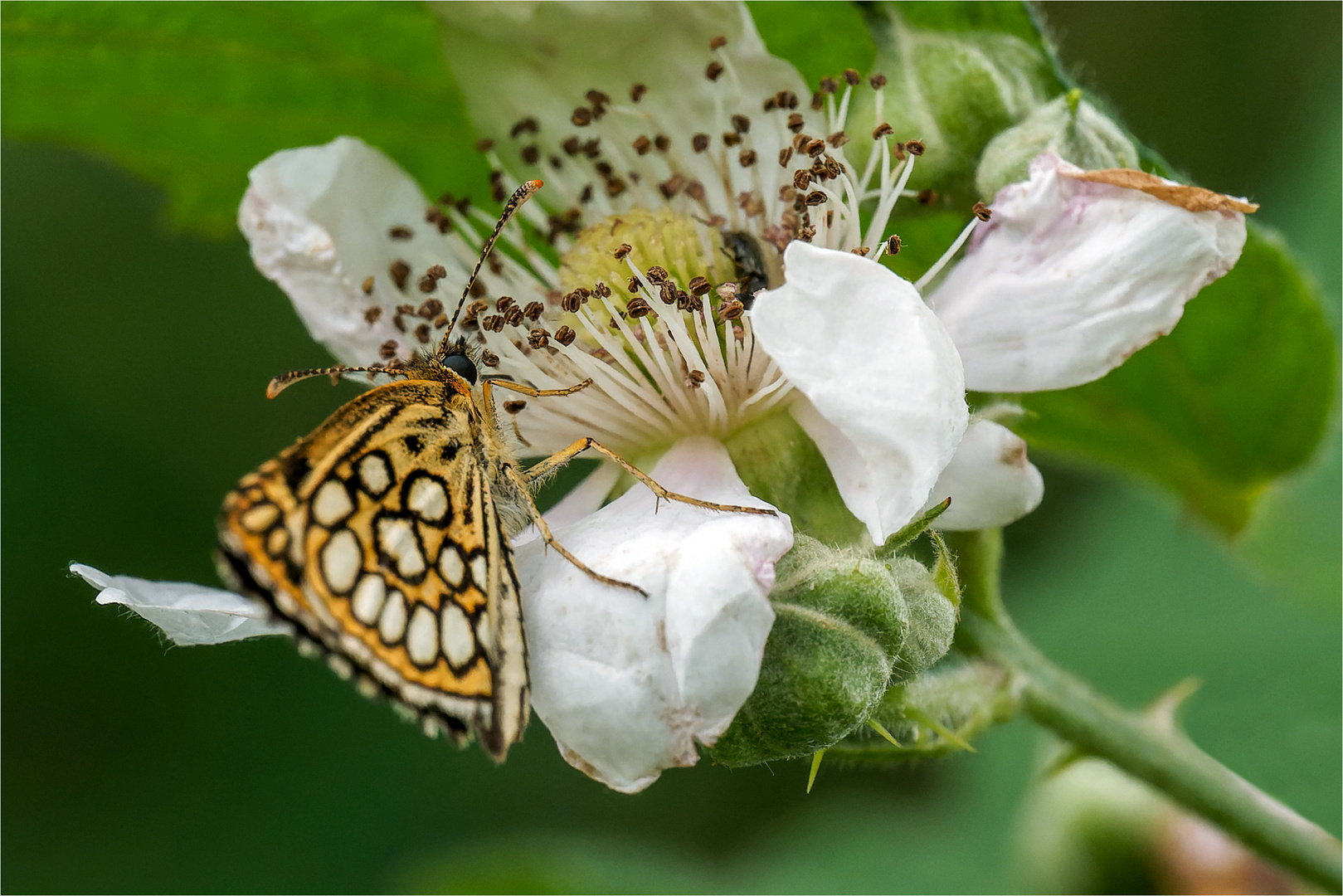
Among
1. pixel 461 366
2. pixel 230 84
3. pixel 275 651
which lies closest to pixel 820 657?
pixel 461 366

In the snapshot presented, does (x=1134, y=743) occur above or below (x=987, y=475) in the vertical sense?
below

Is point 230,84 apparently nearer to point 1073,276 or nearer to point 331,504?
point 331,504

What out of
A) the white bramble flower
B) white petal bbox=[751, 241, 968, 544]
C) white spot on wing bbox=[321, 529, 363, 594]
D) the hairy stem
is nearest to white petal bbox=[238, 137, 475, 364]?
the white bramble flower

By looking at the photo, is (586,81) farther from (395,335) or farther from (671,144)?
(395,335)

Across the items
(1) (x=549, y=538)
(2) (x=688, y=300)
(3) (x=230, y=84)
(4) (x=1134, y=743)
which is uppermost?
(3) (x=230, y=84)

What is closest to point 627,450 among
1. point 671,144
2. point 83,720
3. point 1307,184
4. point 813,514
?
point 813,514

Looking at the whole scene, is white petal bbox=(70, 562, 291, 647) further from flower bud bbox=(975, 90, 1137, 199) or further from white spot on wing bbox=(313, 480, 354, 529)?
flower bud bbox=(975, 90, 1137, 199)
